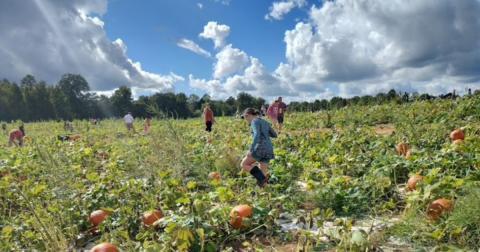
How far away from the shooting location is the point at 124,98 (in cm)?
6919

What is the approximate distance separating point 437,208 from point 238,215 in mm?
1729

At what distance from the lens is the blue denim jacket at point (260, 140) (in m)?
4.85

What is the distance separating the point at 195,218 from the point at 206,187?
7.03 ft

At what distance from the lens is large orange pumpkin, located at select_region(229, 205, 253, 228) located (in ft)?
10.4

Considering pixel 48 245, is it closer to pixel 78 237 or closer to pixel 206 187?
pixel 78 237

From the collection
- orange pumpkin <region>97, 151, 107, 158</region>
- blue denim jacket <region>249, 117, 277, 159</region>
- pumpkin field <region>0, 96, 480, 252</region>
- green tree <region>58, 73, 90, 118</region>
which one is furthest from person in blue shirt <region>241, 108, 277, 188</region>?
green tree <region>58, 73, 90, 118</region>

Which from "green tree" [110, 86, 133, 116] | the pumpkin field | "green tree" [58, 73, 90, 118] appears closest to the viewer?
the pumpkin field

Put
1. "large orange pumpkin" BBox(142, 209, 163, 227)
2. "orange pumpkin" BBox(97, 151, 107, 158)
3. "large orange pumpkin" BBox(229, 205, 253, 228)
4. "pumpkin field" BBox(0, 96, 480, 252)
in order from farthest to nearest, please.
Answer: "orange pumpkin" BBox(97, 151, 107, 158) < "large orange pumpkin" BBox(142, 209, 163, 227) < "large orange pumpkin" BBox(229, 205, 253, 228) < "pumpkin field" BBox(0, 96, 480, 252)

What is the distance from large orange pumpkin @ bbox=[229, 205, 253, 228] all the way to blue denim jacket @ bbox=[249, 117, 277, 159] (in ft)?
5.39

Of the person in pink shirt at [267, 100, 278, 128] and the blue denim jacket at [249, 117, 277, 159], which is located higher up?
the person in pink shirt at [267, 100, 278, 128]

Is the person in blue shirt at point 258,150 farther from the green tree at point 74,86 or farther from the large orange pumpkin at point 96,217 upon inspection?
the green tree at point 74,86

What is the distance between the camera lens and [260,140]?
4.93 m

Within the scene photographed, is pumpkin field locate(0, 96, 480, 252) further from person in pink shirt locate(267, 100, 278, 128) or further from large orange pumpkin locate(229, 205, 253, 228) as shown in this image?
person in pink shirt locate(267, 100, 278, 128)

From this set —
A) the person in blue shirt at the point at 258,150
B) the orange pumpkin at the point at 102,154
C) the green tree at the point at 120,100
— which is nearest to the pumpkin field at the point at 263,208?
the person in blue shirt at the point at 258,150
